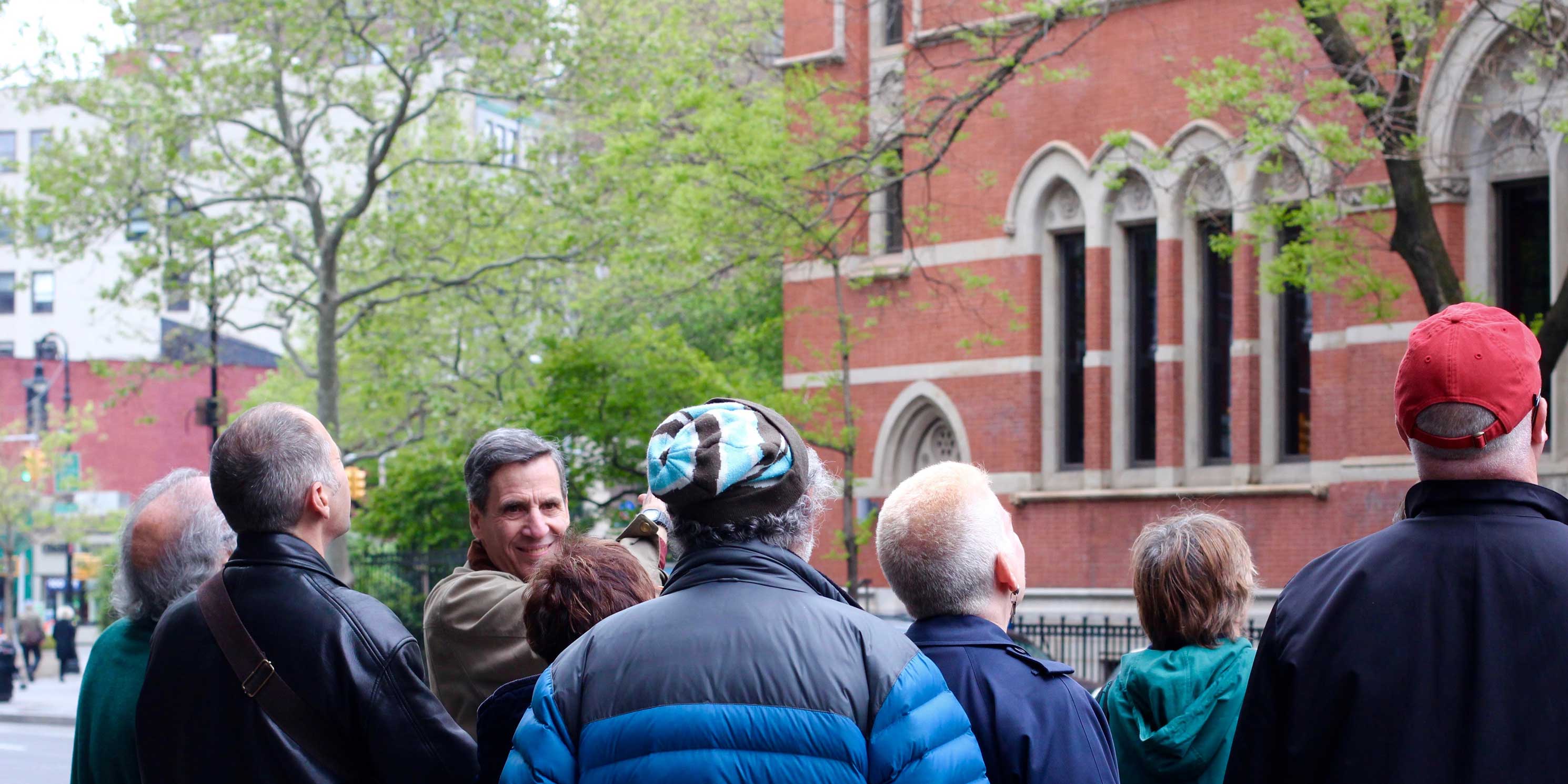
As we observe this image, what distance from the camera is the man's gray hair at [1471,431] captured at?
9.96ft

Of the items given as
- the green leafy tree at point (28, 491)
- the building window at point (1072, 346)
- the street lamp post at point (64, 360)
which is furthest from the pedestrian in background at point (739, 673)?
the green leafy tree at point (28, 491)

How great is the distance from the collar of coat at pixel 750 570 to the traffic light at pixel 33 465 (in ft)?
136

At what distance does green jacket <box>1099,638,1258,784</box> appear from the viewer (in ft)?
13.9

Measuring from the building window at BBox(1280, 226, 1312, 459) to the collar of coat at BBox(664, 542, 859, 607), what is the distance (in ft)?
63.8

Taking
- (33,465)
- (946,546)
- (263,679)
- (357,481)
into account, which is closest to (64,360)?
(33,465)

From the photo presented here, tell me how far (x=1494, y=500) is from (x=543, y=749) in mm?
1767

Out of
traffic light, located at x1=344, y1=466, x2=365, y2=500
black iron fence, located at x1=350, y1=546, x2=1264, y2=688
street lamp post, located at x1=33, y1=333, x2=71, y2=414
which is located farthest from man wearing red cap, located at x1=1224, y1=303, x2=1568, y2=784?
street lamp post, located at x1=33, y1=333, x2=71, y2=414

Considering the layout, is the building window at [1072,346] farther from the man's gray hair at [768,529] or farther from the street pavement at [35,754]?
the man's gray hair at [768,529]

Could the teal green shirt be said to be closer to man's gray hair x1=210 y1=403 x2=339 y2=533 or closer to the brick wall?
man's gray hair x1=210 y1=403 x2=339 y2=533

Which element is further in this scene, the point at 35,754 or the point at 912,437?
the point at 912,437

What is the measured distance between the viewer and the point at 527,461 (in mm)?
4590

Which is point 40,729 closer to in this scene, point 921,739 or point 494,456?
point 494,456

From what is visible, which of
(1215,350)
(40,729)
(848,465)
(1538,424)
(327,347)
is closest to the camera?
(1538,424)

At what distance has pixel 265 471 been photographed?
3719 millimetres
